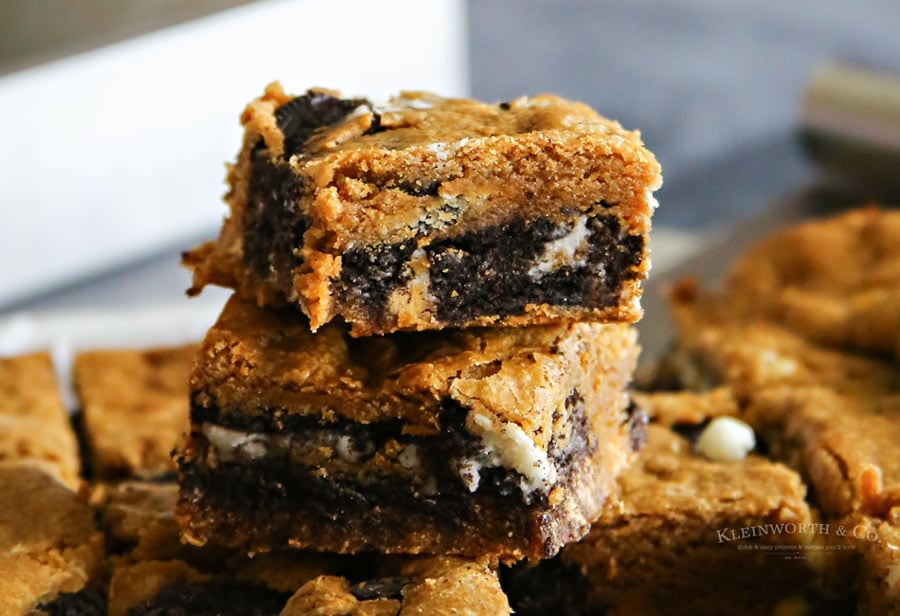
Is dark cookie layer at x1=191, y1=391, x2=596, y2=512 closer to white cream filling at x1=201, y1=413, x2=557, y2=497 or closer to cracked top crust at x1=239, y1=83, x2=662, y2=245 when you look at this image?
white cream filling at x1=201, y1=413, x2=557, y2=497

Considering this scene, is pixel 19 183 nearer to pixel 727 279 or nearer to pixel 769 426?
pixel 727 279

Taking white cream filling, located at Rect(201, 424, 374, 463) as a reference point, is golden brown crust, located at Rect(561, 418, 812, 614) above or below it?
below

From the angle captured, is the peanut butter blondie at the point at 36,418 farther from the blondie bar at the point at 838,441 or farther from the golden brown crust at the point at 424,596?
the blondie bar at the point at 838,441

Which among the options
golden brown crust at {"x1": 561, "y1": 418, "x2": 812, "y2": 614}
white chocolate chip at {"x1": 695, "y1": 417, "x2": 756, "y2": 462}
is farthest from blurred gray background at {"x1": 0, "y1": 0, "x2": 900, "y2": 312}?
golden brown crust at {"x1": 561, "y1": 418, "x2": 812, "y2": 614}

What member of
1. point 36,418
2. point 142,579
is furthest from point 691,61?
point 142,579

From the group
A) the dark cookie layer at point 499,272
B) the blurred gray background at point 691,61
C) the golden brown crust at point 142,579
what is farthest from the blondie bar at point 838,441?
the blurred gray background at point 691,61

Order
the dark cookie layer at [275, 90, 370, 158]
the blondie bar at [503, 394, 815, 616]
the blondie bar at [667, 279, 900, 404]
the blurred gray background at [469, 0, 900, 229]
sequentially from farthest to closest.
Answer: the blurred gray background at [469, 0, 900, 229], the blondie bar at [667, 279, 900, 404], the blondie bar at [503, 394, 815, 616], the dark cookie layer at [275, 90, 370, 158]

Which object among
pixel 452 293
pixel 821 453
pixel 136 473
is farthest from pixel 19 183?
pixel 821 453
